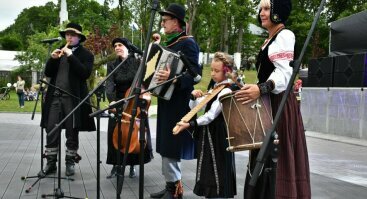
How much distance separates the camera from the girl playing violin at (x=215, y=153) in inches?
173

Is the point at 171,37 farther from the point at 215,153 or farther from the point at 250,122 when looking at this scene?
the point at 250,122

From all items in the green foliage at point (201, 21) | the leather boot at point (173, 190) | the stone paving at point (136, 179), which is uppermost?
the green foliage at point (201, 21)

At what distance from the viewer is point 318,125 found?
13984 mm

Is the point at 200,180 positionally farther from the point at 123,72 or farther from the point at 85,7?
the point at 85,7

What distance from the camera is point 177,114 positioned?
493 cm

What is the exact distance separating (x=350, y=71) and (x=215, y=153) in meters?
9.37

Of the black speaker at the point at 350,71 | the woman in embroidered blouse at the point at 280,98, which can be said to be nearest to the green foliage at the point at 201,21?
the black speaker at the point at 350,71

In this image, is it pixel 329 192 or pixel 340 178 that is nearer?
pixel 329 192

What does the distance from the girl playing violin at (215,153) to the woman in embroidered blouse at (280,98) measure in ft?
2.99

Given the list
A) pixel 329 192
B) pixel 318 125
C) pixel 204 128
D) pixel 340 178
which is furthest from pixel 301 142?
pixel 318 125

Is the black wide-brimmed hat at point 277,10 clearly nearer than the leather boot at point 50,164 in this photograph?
Yes

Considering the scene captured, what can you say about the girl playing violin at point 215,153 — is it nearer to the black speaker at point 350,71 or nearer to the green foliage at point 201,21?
the black speaker at point 350,71

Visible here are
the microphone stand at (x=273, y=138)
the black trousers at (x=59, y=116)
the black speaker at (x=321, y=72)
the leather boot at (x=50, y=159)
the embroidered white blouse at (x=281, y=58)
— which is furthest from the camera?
the black speaker at (x=321, y=72)

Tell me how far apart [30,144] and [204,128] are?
6606mm
